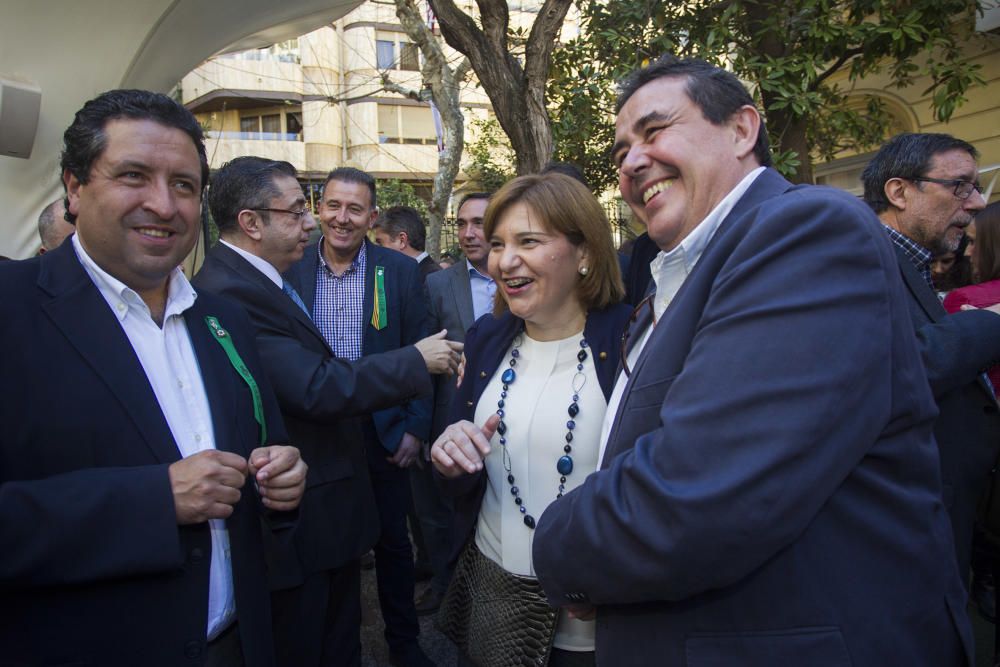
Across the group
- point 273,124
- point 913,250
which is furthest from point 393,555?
point 273,124

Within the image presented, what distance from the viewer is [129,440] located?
5.28ft

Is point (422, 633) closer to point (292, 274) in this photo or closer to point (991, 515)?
point (292, 274)

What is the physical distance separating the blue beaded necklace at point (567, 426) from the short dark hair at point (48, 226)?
2.78m

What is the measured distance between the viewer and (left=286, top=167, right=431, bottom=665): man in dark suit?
369 centimetres

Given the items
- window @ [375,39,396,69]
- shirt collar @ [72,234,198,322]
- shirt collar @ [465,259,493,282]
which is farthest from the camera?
window @ [375,39,396,69]

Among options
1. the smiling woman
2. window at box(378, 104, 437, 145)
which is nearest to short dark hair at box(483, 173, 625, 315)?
the smiling woman

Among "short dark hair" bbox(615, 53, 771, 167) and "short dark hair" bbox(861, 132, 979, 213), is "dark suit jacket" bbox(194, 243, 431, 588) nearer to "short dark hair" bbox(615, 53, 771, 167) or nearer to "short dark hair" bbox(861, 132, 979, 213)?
"short dark hair" bbox(615, 53, 771, 167)

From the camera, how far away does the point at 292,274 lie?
4.09 m

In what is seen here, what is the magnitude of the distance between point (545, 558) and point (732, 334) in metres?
0.59

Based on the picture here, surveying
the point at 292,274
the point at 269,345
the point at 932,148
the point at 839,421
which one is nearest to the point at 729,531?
the point at 839,421

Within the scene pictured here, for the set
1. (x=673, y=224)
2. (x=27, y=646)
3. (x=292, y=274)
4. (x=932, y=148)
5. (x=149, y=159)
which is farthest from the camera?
(x=292, y=274)

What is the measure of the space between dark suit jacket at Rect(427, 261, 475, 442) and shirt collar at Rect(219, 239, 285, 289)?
1.40 meters

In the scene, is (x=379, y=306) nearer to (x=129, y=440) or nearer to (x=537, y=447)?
(x=537, y=447)

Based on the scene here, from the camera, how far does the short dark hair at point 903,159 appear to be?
2.76m
